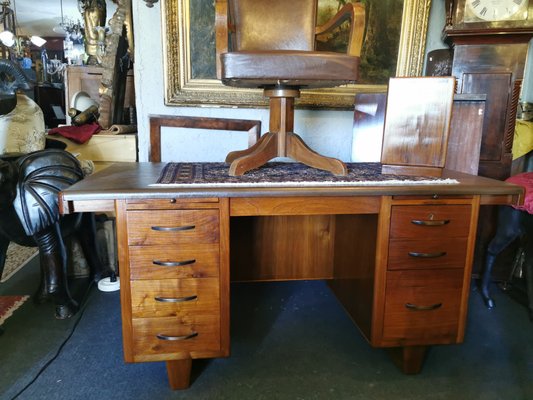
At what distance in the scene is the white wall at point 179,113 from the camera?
1858mm

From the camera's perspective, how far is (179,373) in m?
1.16

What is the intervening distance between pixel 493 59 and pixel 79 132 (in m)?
2.10

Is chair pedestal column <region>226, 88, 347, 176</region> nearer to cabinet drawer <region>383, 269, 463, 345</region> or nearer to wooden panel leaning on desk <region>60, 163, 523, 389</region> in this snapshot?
wooden panel leaning on desk <region>60, 163, 523, 389</region>

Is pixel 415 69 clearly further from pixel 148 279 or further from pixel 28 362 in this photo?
pixel 28 362

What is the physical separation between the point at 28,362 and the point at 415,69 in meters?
2.04

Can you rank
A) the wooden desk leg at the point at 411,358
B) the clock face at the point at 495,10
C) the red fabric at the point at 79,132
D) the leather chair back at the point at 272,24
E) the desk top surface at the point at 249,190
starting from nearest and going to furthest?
the desk top surface at the point at 249,190 < the wooden desk leg at the point at 411,358 < the leather chair back at the point at 272,24 < the clock face at the point at 495,10 < the red fabric at the point at 79,132

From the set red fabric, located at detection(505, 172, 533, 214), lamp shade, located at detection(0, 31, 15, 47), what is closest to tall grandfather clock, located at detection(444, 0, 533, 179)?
red fabric, located at detection(505, 172, 533, 214)

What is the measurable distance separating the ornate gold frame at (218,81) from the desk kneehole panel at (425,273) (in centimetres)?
100

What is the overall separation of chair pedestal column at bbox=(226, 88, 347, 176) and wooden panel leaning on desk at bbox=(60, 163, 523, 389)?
249 mm

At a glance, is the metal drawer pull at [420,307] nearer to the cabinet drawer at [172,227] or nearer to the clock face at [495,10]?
the cabinet drawer at [172,227]

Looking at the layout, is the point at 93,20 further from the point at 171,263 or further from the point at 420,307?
the point at 420,307

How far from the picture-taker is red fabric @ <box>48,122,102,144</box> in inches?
86.6

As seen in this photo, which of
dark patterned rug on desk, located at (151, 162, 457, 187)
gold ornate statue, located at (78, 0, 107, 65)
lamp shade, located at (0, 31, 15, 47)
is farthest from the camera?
lamp shade, located at (0, 31, 15, 47)

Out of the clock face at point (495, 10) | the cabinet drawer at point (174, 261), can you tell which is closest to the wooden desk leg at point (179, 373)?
the cabinet drawer at point (174, 261)
